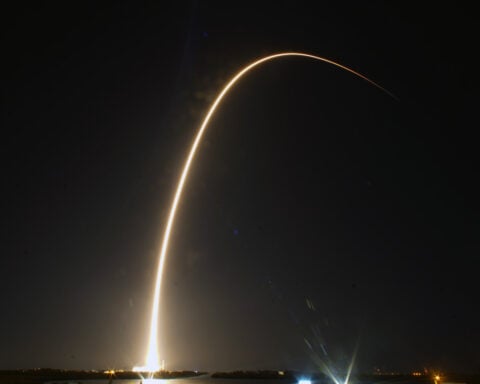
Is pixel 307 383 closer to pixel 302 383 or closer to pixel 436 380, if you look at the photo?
pixel 302 383

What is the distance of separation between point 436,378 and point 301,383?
21.4 meters

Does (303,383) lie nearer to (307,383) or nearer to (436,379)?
(307,383)

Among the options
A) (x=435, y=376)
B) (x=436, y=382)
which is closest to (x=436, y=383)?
(x=436, y=382)

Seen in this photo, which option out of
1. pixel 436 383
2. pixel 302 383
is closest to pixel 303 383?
pixel 302 383

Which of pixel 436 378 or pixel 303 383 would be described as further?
pixel 436 378

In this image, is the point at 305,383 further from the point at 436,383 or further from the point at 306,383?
the point at 436,383

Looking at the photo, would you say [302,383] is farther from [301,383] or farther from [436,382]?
[436,382]

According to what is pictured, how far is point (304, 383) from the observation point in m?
66.8

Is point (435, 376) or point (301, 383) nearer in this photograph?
point (301, 383)

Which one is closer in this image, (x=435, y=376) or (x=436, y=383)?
(x=436, y=383)

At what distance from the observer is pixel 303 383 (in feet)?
219

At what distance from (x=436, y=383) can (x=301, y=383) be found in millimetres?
19337

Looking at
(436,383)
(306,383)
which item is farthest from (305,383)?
(436,383)

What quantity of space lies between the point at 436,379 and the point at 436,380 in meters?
0.75
